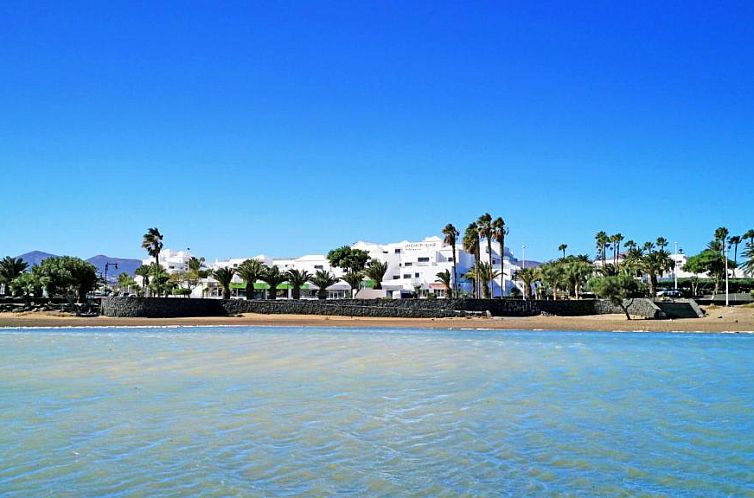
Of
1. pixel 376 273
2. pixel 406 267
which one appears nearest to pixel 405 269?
pixel 406 267

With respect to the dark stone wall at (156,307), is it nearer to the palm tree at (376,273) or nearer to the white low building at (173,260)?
the palm tree at (376,273)

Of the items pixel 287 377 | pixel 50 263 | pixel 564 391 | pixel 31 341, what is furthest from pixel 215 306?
pixel 564 391

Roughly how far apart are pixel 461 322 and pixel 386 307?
8738 millimetres

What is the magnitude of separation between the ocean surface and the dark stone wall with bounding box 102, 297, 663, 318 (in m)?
33.1

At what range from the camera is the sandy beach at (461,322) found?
163 feet

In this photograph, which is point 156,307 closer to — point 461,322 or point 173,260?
point 461,322

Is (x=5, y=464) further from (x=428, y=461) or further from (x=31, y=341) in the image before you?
(x=31, y=341)

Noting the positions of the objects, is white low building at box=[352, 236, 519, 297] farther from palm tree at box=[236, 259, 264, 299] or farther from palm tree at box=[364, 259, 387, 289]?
palm tree at box=[236, 259, 264, 299]

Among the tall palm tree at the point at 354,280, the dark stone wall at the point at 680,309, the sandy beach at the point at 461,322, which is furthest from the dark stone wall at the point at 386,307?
the tall palm tree at the point at 354,280

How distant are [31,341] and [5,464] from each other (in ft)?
96.1

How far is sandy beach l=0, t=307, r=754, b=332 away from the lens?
49562 millimetres

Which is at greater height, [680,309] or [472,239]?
[472,239]

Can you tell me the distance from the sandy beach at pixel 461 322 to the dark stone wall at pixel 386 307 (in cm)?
125

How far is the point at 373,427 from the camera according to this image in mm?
12867
